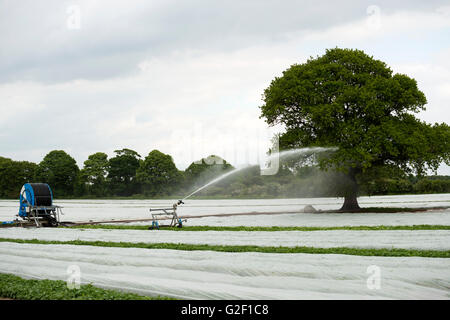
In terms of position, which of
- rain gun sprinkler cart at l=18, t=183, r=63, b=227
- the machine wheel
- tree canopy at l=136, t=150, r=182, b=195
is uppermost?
tree canopy at l=136, t=150, r=182, b=195

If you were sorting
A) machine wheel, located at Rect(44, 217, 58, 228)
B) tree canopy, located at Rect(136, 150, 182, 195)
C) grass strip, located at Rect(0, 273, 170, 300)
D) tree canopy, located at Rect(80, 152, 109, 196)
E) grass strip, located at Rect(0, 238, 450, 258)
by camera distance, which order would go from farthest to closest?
tree canopy, located at Rect(80, 152, 109, 196) < tree canopy, located at Rect(136, 150, 182, 195) < machine wheel, located at Rect(44, 217, 58, 228) < grass strip, located at Rect(0, 238, 450, 258) < grass strip, located at Rect(0, 273, 170, 300)

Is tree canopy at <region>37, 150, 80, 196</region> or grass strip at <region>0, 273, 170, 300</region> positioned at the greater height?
tree canopy at <region>37, 150, 80, 196</region>

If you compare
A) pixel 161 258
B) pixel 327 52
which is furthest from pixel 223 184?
pixel 161 258

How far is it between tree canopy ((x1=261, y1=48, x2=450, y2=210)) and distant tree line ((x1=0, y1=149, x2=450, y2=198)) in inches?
1707

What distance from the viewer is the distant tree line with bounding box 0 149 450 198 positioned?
82812 mm

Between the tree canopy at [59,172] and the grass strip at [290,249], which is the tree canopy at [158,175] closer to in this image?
the tree canopy at [59,172]

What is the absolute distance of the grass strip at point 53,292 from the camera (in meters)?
8.36

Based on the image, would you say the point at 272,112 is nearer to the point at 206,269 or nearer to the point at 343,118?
the point at 343,118

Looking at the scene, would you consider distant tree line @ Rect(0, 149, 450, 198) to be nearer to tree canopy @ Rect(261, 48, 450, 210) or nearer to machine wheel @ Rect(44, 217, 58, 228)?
tree canopy @ Rect(261, 48, 450, 210)

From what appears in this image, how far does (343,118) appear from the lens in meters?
33.1

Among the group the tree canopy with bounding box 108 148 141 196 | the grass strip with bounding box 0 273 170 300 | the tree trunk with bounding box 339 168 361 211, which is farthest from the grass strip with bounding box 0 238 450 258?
the tree canopy with bounding box 108 148 141 196

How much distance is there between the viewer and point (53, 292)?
8.77m
